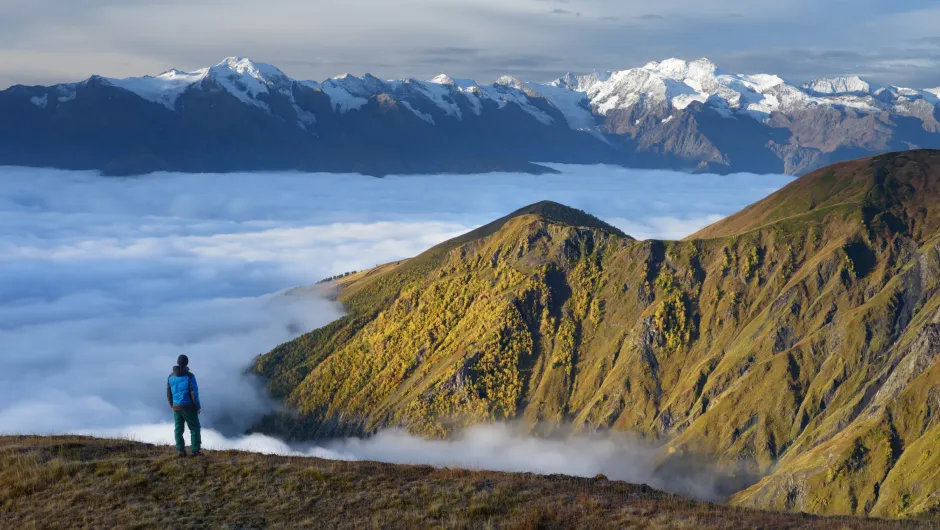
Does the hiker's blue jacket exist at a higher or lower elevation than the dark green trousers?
higher

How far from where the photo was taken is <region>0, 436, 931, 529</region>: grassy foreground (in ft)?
130

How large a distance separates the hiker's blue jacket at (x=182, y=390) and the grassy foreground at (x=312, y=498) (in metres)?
3.52

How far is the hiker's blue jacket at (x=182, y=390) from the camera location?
47.0 m

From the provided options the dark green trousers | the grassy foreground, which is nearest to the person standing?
the dark green trousers

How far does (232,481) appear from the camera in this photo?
45.2m

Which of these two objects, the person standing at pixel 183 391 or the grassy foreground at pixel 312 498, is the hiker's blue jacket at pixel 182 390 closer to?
the person standing at pixel 183 391

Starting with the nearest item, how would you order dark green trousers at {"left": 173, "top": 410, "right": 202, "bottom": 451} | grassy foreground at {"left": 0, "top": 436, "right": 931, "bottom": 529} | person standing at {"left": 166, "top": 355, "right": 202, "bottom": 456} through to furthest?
1. grassy foreground at {"left": 0, "top": 436, "right": 931, "bottom": 529}
2. person standing at {"left": 166, "top": 355, "right": 202, "bottom": 456}
3. dark green trousers at {"left": 173, "top": 410, "right": 202, "bottom": 451}

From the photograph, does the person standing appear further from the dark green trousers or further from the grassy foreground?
the grassy foreground

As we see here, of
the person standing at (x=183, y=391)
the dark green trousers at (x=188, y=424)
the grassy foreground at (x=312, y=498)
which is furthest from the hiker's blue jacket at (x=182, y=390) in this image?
the grassy foreground at (x=312, y=498)

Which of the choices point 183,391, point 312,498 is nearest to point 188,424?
point 183,391

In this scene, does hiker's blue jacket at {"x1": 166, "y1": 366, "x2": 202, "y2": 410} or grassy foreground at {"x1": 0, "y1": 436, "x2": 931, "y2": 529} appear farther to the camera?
hiker's blue jacket at {"x1": 166, "y1": 366, "x2": 202, "y2": 410}

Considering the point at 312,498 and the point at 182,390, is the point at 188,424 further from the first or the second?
the point at 312,498

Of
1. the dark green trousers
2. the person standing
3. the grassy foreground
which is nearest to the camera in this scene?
the grassy foreground

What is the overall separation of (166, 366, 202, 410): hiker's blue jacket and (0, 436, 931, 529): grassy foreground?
3.52 meters
